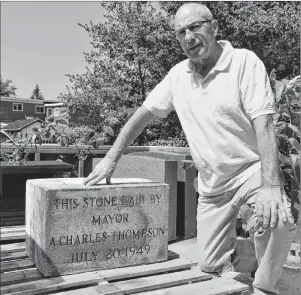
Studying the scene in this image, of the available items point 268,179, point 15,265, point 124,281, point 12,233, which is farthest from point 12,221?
point 268,179

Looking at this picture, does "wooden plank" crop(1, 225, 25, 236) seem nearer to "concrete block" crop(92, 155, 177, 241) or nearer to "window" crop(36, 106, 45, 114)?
"concrete block" crop(92, 155, 177, 241)

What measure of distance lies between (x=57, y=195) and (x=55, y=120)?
9.33 ft

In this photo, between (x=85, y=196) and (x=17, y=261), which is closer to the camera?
(x=85, y=196)

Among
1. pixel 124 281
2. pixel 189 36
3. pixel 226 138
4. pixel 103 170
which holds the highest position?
pixel 189 36

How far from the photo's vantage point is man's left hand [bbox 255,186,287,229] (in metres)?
1.81

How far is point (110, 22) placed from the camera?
22766mm

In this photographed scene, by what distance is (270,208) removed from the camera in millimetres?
1823

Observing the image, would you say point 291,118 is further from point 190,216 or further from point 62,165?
point 62,165

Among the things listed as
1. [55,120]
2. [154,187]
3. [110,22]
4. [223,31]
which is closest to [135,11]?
[110,22]

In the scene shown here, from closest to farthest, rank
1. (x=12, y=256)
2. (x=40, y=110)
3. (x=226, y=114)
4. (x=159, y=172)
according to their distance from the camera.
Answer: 1. (x=226, y=114)
2. (x=12, y=256)
3. (x=159, y=172)
4. (x=40, y=110)

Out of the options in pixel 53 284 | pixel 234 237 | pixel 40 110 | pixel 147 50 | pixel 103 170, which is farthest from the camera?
pixel 40 110

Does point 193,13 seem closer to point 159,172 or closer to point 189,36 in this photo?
point 189,36

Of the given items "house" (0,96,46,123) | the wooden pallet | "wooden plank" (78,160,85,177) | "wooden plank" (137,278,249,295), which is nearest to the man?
"wooden plank" (137,278,249,295)

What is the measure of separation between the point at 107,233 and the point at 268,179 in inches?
72.4
